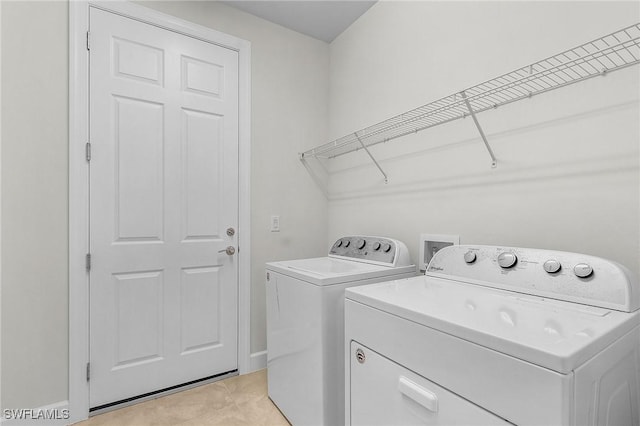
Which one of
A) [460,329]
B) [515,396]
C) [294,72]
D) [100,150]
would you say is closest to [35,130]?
[100,150]

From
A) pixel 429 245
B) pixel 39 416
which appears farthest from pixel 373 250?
pixel 39 416

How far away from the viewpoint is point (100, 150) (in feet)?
5.82

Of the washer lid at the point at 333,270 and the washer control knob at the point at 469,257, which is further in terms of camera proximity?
the washer lid at the point at 333,270

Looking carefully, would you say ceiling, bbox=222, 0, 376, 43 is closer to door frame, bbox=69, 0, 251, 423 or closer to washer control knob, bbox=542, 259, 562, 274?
door frame, bbox=69, 0, 251, 423

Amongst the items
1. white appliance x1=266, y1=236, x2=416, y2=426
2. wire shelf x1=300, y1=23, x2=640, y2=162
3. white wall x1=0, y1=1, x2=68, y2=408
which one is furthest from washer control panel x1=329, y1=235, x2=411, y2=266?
white wall x1=0, y1=1, x2=68, y2=408

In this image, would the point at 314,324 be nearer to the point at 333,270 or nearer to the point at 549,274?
the point at 333,270

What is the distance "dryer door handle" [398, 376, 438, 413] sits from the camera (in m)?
0.85

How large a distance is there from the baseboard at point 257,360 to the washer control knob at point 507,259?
1761 millimetres

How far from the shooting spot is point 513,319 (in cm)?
84

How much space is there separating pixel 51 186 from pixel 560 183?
2.38 metres

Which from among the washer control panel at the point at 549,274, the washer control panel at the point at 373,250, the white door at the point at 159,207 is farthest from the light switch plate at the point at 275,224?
the washer control panel at the point at 549,274

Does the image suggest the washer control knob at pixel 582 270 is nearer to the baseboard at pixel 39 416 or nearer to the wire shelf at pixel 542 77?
the wire shelf at pixel 542 77

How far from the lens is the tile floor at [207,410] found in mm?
1692

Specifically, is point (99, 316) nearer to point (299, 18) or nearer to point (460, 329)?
point (460, 329)
